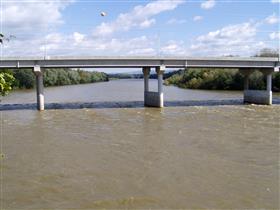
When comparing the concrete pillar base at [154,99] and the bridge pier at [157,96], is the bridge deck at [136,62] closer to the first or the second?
the bridge pier at [157,96]

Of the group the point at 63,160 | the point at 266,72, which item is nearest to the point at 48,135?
the point at 63,160

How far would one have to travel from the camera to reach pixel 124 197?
463 inches

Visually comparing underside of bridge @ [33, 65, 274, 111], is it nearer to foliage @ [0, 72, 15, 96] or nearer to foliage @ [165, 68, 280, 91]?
foliage @ [165, 68, 280, 91]

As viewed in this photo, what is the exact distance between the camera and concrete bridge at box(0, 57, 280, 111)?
41812 millimetres

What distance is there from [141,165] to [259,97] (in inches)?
1493

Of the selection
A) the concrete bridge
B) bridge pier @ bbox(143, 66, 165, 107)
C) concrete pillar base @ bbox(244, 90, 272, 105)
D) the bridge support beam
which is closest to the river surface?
the bridge support beam

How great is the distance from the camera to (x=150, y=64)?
45.3m

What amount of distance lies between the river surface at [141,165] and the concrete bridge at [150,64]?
12454mm

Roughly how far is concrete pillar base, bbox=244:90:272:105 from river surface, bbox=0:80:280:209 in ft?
63.6

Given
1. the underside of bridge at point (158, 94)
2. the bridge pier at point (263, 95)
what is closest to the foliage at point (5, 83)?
the underside of bridge at point (158, 94)

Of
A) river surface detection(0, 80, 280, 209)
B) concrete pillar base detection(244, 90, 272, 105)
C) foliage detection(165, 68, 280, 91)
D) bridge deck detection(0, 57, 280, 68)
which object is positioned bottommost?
river surface detection(0, 80, 280, 209)

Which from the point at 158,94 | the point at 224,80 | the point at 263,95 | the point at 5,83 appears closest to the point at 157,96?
the point at 158,94

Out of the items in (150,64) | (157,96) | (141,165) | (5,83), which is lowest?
(141,165)

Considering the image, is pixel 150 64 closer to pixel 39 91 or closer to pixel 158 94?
pixel 158 94
